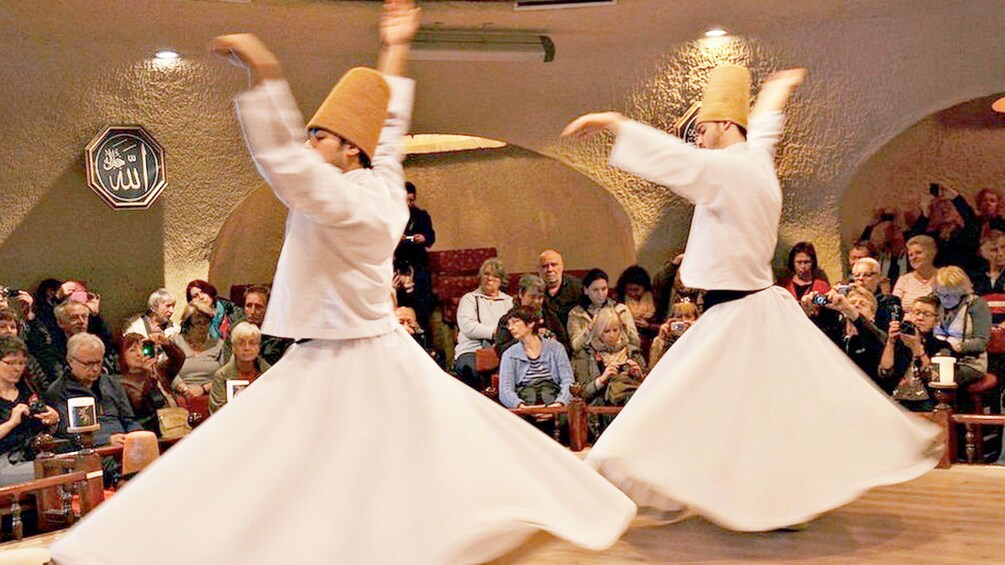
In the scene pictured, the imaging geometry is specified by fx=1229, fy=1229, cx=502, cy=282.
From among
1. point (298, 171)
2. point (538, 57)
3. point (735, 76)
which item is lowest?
point (298, 171)

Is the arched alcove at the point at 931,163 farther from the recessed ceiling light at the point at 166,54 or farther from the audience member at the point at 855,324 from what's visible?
the recessed ceiling light at the point at 166,54

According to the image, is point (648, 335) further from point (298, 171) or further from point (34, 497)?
point (298, 171)

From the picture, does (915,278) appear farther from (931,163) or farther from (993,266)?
(931,163)

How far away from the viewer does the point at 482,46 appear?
818cm

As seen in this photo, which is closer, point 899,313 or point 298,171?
point 298,171

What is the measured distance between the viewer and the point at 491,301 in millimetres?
7516

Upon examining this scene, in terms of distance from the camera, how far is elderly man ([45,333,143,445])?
5297 mm

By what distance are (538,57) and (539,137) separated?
2.27ft

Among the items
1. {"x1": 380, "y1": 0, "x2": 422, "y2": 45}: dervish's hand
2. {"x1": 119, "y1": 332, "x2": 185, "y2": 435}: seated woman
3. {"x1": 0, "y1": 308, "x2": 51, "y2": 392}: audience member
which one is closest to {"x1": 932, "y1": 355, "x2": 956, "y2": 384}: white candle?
{"x1": 380, "y1": 0, "x2": 422, "y2": 45}: dervish's hand

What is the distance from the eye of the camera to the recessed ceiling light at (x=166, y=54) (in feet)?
26.4

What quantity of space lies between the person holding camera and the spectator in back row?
1459mm

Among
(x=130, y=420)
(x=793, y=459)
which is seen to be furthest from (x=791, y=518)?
(x=130, y=420)

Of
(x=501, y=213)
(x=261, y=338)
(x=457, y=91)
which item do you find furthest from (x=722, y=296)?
(x=501, y=213)

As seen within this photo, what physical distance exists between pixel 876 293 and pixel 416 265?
125 inches
